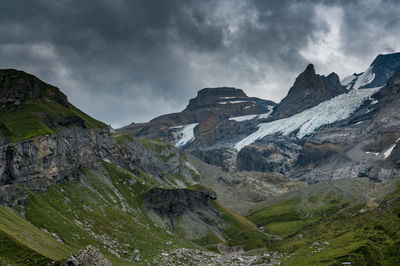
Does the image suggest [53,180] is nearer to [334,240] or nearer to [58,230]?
[58,230]

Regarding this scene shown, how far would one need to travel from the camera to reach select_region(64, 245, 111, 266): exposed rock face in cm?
5733

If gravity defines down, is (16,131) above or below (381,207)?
above

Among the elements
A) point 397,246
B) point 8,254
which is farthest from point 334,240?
point 8,254

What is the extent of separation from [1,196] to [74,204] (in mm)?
39150

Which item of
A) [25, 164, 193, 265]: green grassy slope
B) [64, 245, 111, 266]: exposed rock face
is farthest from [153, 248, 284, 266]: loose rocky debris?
[64, 245, 111, 266]: exposed rock face

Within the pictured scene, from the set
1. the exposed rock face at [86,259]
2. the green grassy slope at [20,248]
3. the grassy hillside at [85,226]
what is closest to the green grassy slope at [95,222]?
the grassy hillside at [85,226]

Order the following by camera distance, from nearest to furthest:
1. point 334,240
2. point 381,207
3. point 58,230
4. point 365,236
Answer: point 58,230, point 365,236, point 334,240, point 381,207

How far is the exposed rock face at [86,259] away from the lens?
2257 inches

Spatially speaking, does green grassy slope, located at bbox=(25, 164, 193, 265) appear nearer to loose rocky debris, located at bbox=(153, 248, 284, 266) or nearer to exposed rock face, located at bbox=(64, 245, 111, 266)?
loose rocky debris, located at bbox=(153, 248, 284, 266)

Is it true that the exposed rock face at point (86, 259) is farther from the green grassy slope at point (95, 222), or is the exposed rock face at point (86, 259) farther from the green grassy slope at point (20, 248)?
the green grassy slope at point (95, 222)

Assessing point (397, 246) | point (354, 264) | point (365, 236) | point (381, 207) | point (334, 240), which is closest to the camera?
point (354, 264)

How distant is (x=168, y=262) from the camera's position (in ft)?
442

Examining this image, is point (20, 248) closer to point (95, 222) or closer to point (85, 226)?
point (85, 226)

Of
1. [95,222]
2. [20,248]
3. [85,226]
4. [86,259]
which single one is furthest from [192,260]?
[86,259]
